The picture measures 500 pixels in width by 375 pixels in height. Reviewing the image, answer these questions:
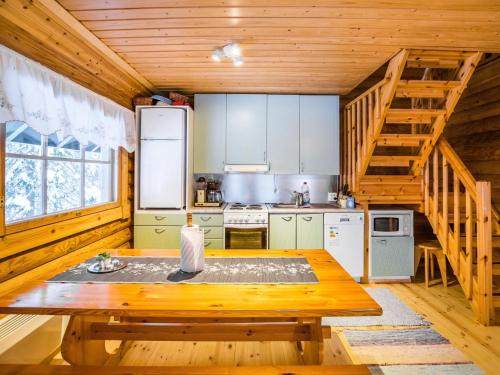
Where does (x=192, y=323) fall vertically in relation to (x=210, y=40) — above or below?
below

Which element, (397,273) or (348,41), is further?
(397,273)

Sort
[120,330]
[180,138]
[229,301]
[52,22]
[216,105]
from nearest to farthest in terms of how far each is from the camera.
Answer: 1. [229,301]
2. [120,330]
3. [52,22]
4. [180,138]
5. [216,105]

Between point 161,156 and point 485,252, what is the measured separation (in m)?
3.32

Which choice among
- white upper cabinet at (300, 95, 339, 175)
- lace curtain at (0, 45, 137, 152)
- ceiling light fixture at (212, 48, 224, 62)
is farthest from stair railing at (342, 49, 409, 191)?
lace curtain at (0, 45, 137, 152)

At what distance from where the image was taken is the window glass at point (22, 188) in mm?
1949

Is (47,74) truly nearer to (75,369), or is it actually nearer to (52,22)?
(52,22)

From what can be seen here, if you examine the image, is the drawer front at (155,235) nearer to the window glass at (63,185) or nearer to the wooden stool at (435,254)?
the window glass at (63,185)

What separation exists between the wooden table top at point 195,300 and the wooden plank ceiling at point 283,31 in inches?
67.1

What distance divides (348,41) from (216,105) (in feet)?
5.94

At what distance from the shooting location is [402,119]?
308 centimetres

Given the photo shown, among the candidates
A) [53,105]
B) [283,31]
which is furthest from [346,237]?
[53,105]

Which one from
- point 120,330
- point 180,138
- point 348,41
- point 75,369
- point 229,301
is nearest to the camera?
point 229,301

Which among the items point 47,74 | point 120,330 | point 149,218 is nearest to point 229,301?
point 120,330

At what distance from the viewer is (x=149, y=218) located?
3.51 m
